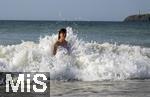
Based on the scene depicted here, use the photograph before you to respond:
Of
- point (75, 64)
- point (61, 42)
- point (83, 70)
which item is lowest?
point (83, 70)

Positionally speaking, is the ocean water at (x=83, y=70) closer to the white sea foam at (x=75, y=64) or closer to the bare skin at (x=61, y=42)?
the white sea foam at (x=75, y=64)

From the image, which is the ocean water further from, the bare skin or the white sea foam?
the bare skin

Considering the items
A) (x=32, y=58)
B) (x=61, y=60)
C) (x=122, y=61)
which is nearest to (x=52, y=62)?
(x=61, y=60)

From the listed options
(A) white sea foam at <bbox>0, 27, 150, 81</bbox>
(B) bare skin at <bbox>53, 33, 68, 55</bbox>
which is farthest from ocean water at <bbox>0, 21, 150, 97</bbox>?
(B) bare skin at <bbox>53, 33, 68, 55</bbox>

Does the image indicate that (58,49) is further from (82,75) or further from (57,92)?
(57,92)

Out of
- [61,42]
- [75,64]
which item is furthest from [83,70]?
[61,42]

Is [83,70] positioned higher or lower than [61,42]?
lower

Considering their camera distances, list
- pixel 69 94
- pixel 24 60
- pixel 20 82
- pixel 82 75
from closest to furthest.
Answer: pixel 69 94 → pixel 20 82 → pixel 82 75 → pixel 24 60

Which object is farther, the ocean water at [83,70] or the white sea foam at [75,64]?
the white sea foam at [75,64]

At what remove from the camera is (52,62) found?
13758 millimetres

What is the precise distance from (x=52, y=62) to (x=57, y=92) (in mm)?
2889

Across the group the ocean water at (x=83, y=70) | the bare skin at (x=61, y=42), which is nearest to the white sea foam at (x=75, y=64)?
the ocean water at (x=83, y=70)

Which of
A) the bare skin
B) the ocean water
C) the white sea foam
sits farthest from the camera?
the bare skin

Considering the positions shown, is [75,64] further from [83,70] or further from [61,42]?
[61,42]
